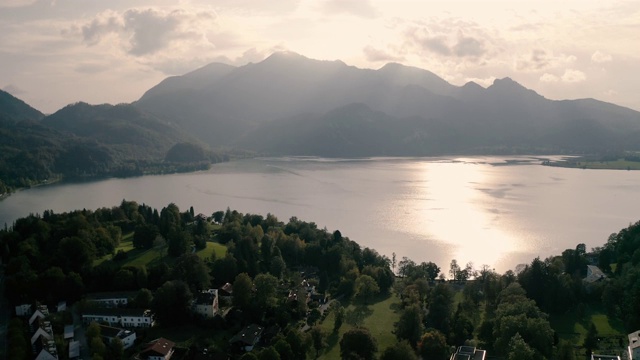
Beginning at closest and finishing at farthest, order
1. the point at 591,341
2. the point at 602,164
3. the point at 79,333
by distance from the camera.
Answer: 1. the point at 591,341
2. the point at 79,333
3. the point at 602,164

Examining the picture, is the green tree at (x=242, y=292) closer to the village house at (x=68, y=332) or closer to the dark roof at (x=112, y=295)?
the dark roof at (x=112, y=295)

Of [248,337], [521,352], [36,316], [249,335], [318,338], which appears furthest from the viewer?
[36,316]

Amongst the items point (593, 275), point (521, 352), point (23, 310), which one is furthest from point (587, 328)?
point (23, 310)

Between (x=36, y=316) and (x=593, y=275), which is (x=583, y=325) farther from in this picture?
(x=36, y=316)

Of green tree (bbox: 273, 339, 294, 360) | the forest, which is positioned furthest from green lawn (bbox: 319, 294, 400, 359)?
green tree (bbox: 273, 339, 294, 360)

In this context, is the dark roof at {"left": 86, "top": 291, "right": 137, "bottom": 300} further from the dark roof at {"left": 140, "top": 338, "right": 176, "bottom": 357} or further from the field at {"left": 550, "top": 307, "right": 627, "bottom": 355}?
the field at {"left": 550, "top": 307, "right": 627, "bottom": 355}

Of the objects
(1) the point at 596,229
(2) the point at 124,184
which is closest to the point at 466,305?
(1) the point at 596,229

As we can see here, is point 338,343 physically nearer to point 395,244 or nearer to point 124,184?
point 395,244

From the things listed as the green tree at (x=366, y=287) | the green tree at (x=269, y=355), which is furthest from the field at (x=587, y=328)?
the green tree at (x=269, y=355)
